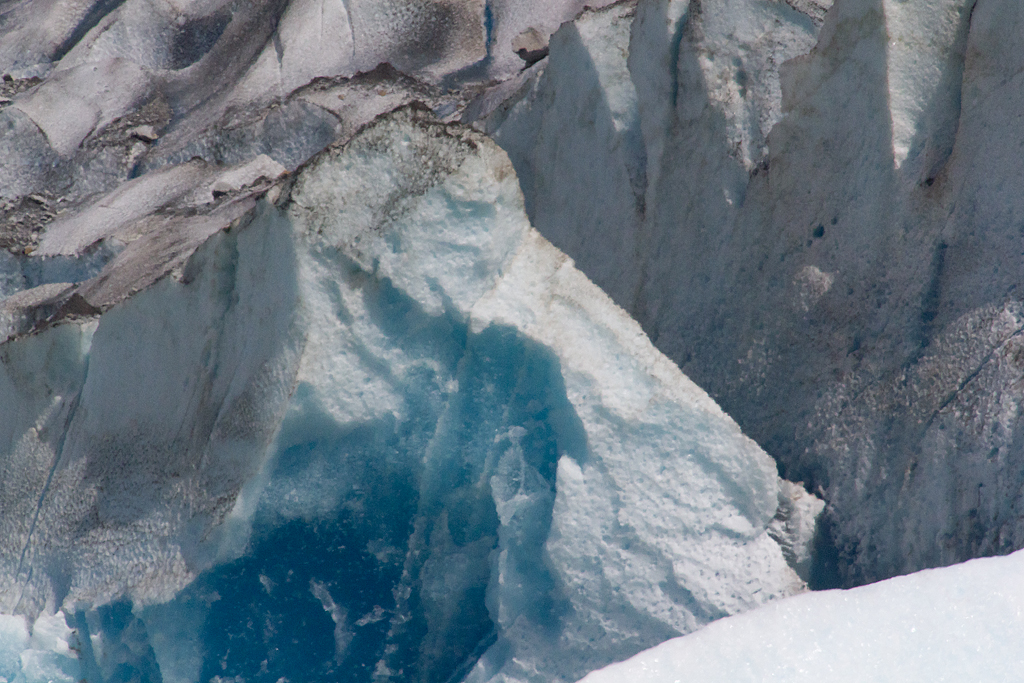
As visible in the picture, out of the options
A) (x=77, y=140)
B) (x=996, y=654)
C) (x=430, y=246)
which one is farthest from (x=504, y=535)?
(x=77, y=140)

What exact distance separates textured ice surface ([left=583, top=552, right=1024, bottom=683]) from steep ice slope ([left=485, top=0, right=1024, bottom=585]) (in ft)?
1.28

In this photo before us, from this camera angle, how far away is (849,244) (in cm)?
285

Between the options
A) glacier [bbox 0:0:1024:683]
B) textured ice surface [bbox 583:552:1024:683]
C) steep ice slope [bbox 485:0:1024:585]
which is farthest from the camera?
steep ice slope [bbox 485:0:1024:585]

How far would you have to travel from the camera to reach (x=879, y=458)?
104 inches

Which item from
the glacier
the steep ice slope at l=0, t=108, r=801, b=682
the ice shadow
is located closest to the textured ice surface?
the glacier

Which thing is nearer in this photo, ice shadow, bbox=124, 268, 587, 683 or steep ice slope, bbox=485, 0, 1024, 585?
ice shadow, bbox=124, 268, 587, 683

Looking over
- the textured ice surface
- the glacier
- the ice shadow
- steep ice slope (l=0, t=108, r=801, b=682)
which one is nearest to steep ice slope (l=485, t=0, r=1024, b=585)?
the glacier

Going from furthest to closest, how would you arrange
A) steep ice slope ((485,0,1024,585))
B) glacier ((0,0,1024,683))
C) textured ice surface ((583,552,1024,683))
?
steep ice slope ((485,0,1024,585)) < glacier ((0,0,1024,683)) < textured ice surface ((583,552,1024,683))

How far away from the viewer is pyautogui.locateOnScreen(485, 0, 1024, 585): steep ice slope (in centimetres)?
244

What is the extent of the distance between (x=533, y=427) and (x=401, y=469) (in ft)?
1.17

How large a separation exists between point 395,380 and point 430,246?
353mm

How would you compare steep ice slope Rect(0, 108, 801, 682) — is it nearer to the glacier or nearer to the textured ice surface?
the glacier

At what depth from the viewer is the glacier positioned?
2146 mm

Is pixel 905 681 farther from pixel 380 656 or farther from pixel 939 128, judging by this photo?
pixel 939 128
